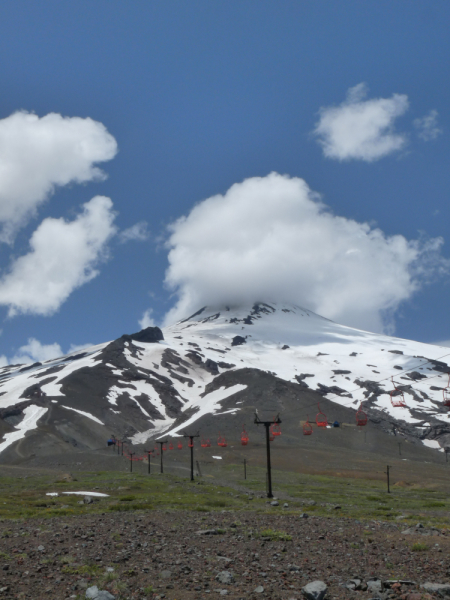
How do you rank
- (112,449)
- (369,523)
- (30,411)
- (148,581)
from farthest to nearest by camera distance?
(30,411)
(112,449)
(369,523)
(148,581)

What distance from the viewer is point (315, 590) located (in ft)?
37.4

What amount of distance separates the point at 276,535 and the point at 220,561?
4.81 meters

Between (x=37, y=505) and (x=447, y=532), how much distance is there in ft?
99.1

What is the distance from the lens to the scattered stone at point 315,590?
1123 centimetres

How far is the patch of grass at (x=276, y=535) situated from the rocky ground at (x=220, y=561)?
1.5 inches

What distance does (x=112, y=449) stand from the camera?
14062cm

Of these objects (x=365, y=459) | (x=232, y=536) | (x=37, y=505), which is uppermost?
(x=232, y=536)

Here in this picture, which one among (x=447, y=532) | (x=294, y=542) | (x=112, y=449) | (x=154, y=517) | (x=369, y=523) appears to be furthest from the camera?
(x=112, y=449)

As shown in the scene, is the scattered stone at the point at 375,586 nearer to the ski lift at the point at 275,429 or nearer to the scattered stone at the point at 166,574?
the scattered stone at the point at 166,574

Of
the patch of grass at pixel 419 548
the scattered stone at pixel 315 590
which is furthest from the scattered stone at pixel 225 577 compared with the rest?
the patch of grass at pixel 419 548

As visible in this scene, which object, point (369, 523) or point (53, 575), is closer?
point (53, 575)

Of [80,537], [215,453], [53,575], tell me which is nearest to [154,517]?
[80,537]

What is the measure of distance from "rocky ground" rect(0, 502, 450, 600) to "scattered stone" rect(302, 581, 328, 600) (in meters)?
0.21

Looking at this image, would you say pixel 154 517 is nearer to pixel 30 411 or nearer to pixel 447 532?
pixel 447 532
